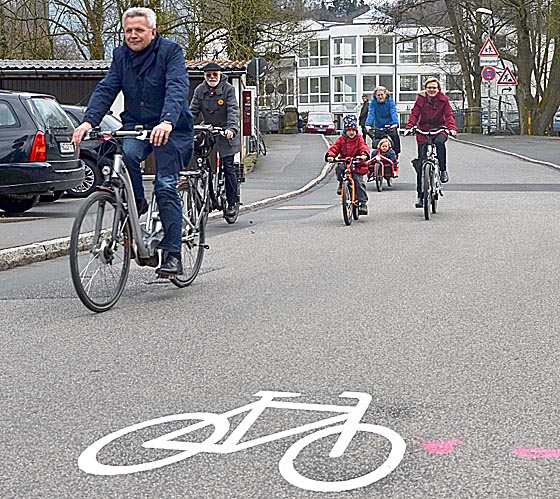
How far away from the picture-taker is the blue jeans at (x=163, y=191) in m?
8.07

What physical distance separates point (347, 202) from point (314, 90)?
321ft

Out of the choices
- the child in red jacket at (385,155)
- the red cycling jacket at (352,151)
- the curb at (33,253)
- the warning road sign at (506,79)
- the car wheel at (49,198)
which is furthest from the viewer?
the warning road sign at (506,79)

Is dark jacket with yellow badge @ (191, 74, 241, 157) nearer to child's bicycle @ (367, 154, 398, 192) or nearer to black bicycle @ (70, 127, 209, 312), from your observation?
black bicycle @ (70, 127, 209, 312)

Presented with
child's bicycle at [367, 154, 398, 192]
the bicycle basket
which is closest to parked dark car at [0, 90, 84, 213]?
the bicycle basket

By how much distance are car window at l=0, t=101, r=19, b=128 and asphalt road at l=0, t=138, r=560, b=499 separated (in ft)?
14.6

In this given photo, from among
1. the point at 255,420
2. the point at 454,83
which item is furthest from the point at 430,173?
the point at 454,83

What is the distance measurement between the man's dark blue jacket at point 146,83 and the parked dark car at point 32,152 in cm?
658

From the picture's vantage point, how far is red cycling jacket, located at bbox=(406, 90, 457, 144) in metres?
15.2

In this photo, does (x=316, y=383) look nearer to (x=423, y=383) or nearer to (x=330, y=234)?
(x=423, y=383)

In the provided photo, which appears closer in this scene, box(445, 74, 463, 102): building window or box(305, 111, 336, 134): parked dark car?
box(305, 111, 336, 134): parked dark car

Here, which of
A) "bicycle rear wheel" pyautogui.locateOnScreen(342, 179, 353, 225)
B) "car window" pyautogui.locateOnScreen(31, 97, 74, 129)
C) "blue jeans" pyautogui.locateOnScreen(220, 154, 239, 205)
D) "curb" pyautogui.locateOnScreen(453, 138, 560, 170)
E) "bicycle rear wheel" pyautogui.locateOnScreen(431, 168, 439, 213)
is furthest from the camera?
"curb" pyautogui.locateOnScreen(453, 138, 560, 170)

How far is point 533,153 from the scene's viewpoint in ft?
111

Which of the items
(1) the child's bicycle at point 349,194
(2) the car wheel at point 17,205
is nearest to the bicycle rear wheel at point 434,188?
(1) the child's bicycle at point 349,194

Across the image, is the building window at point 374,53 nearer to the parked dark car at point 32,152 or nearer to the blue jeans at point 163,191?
the parked dark car at point 32,152
